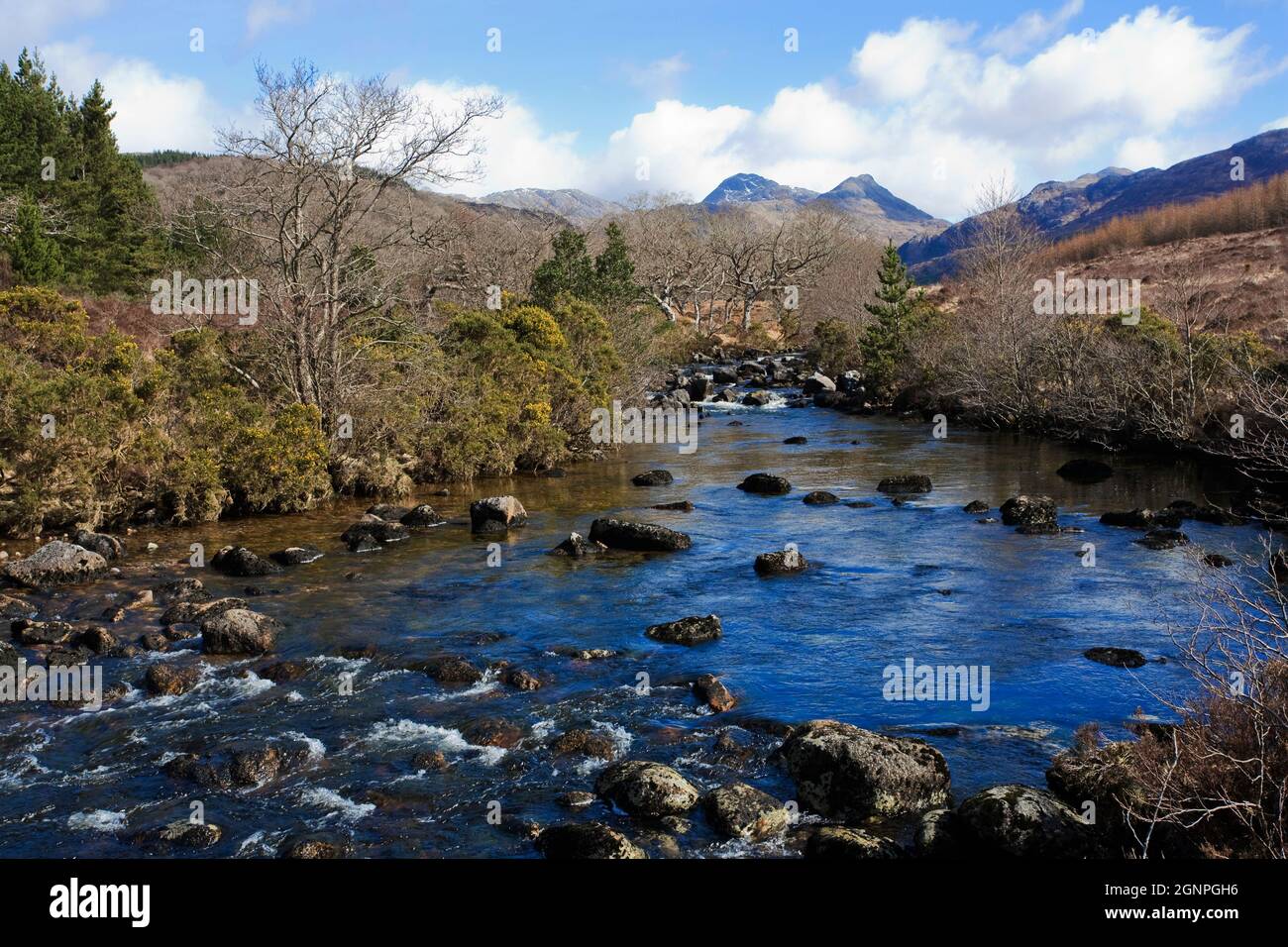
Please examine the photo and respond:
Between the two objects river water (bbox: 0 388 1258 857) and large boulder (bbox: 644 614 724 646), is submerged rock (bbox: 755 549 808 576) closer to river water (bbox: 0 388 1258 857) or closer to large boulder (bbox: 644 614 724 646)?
river water (bbox: 0 388 1258 857)

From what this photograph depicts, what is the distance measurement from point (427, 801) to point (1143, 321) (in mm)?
36380

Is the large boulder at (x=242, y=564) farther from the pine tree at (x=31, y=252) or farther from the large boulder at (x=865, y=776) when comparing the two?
the pine tree at (x=31, y=252)

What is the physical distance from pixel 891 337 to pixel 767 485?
26101 mm

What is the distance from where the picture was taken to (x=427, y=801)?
11.0 meters

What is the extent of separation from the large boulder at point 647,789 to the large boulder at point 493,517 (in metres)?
13.8

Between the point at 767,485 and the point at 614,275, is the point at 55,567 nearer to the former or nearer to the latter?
the point at 767,485

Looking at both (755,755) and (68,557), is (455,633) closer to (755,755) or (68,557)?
(755,755)

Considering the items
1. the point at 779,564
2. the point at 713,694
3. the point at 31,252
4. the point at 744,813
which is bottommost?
the point at 744,813

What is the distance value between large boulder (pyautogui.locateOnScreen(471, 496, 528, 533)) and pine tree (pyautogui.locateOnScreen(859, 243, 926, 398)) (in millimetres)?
30689

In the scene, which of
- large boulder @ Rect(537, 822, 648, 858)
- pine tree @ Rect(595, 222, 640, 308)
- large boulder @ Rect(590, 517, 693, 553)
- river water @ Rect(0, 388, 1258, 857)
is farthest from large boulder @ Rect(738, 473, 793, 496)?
large boulder @ Rect(537, 822, 648, 858)

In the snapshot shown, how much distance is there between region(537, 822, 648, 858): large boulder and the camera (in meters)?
9.64

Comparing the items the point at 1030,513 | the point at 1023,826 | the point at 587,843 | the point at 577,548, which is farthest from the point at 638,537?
the point at 1023,826

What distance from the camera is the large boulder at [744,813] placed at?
10.4m

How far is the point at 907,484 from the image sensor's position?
29109mm
